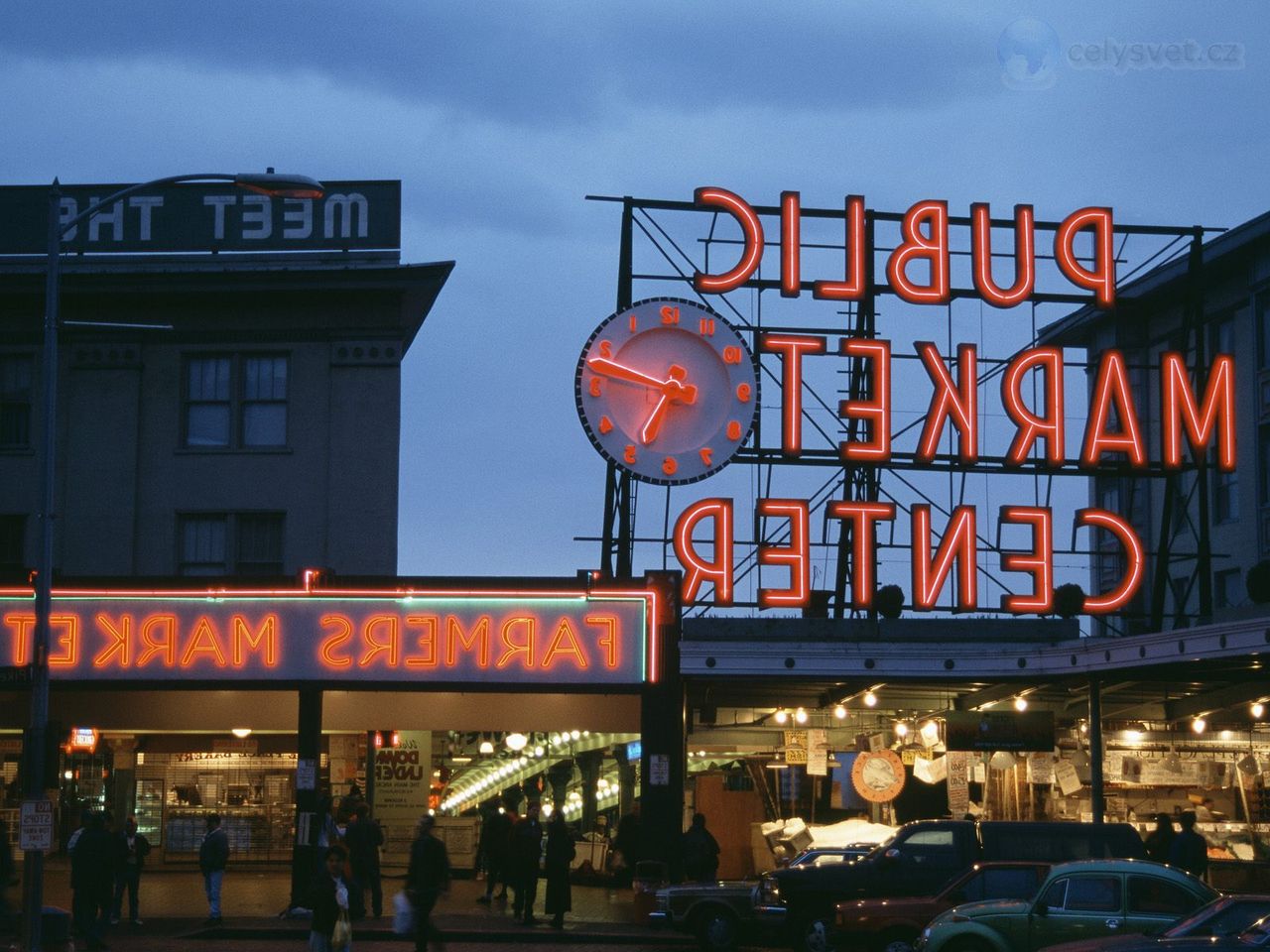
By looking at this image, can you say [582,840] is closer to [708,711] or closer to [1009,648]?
[708,711]

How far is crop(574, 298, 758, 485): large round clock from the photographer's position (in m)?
Answer: 38.8

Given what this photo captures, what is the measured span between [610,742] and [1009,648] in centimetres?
1249

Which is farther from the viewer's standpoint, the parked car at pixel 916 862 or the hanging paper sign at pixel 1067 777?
the hanging paper sign at pixel 1067 777

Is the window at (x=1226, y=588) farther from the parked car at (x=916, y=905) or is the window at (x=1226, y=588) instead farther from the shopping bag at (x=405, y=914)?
the shopping bag at (x=405, y=914)

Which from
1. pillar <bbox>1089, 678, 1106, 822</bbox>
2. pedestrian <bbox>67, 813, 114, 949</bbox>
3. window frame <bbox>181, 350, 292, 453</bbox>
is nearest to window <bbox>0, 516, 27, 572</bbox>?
window frame <bbox>181, 350, 292, 453</bbox>

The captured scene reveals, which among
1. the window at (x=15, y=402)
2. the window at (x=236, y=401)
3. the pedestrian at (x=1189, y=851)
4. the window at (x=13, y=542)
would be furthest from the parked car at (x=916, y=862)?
the window at (x=15, y=402)

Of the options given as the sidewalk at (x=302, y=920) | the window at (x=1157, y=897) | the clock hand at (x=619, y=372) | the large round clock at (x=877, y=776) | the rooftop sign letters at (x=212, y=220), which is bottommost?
the sidewalk at (x=302, y=920)

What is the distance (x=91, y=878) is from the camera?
2483cm

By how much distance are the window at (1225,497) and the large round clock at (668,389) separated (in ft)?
55.1

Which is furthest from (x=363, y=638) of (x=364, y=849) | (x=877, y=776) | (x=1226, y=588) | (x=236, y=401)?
(x=1226, y=588)

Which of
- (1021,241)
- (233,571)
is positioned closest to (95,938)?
(233,571)

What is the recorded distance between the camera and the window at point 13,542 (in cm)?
3488

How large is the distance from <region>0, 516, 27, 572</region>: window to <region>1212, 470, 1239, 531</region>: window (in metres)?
31.2

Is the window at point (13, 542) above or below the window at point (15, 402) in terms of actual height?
below
